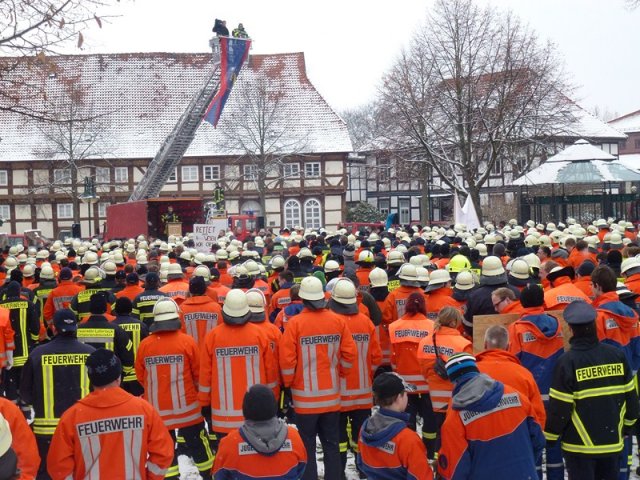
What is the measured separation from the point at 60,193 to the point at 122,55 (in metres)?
9.58

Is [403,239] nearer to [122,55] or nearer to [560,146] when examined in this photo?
[560,146]

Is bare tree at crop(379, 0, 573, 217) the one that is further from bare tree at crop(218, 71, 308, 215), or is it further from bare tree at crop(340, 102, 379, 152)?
bare tree at crop(340, 102, 379, 152)

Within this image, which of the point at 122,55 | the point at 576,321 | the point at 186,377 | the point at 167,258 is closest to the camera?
the point at 576,321

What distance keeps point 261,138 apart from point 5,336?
1428 inches

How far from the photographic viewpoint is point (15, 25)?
32.4ft

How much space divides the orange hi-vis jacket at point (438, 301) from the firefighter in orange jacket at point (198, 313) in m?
2.23

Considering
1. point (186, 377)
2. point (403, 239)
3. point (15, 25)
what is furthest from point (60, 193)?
Result: point (186, 377)

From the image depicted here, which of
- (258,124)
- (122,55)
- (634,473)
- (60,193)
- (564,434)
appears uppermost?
(122,55)

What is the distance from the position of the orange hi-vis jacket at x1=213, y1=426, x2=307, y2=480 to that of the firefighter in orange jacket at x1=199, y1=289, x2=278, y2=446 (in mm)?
1974

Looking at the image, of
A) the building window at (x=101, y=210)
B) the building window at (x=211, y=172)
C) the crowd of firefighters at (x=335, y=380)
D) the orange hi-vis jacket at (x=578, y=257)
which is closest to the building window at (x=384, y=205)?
the building window at (x=211, y=172)

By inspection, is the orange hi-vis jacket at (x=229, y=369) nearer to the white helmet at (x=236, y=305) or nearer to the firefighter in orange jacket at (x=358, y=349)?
the white helmet at (x=236, y=305)

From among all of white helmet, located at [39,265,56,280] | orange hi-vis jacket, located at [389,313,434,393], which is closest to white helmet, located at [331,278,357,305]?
orange hi-vis jacket, located at [389,313,434,393]

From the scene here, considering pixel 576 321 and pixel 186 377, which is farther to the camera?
pixel 186 377

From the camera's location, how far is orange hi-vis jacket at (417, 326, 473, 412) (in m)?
6.39
